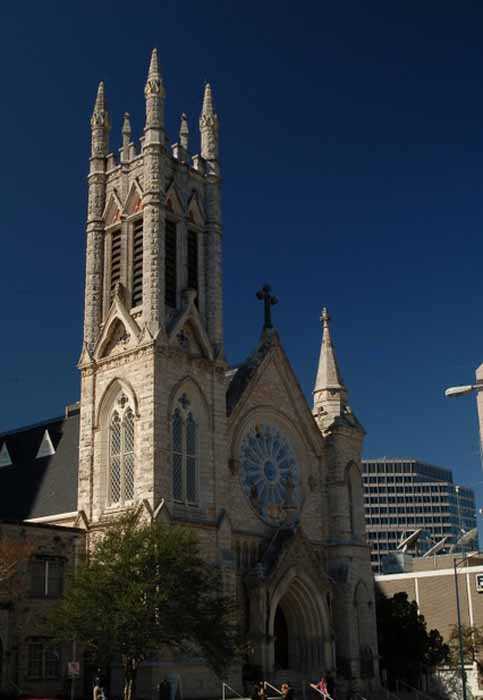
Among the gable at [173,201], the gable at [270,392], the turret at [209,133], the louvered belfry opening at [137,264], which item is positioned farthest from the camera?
the turret at [209,133]

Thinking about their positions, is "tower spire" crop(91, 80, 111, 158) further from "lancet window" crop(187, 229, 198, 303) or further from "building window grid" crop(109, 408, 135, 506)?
"building window grid" crop(109, 408, 135, 506)

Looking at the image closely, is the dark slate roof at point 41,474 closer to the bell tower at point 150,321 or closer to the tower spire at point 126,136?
the bell tower at point 150,321

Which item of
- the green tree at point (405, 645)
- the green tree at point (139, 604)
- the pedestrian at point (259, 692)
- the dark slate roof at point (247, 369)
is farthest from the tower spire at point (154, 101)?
the green tree at point (405, 645)

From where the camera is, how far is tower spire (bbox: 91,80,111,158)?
46.9m

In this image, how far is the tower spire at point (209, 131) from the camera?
4847 cm

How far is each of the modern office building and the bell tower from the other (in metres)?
121

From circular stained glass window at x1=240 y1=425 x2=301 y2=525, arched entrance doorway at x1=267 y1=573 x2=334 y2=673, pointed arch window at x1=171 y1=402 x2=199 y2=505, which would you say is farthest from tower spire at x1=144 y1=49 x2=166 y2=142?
arched entrance doorway at x1=267 y1=573 x2=334 y2=673

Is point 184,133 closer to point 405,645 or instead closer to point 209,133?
point 209,133

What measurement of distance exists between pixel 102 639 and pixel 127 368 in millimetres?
13075

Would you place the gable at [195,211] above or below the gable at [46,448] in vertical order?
above

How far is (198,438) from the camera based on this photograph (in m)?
41.6

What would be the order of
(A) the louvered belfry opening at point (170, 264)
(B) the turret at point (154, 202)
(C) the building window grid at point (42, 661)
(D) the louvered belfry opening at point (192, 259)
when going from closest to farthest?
(C) the building window grid at point (42, 661), (B) the turret at point (154, 202), (A) the louvered belfry opening at point (170, 264), (D) the louvered belfry opening at point (192, 259)

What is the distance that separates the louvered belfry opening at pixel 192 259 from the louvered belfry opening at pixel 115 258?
11.0ft

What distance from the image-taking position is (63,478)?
45.1 m
